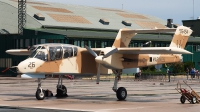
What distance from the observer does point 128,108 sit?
26281mm

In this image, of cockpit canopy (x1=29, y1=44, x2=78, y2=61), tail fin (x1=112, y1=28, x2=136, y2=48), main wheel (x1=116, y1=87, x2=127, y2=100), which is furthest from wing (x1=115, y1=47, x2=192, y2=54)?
cockpit canopy (x1=29, y1=44, x2=78, y2=61)

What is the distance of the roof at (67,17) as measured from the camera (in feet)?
311

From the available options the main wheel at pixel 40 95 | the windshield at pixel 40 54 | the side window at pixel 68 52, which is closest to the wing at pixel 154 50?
the side window at pixel 68 52

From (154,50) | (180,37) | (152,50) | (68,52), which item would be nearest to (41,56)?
(68,52)

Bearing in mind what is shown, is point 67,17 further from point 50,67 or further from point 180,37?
point 50,67

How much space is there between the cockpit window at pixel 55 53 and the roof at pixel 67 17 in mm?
61035

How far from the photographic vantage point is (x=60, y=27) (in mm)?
93812

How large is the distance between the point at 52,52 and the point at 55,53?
226mm

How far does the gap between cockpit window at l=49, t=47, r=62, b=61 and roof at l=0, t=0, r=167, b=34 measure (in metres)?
61.0

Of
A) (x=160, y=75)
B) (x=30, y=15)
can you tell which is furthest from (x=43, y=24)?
(x=160, y=75)

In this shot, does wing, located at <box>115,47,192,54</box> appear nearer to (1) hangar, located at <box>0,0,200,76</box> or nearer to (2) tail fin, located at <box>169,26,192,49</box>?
(2) tail fin, located at <box>169,26,192,49</box>

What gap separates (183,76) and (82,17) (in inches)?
1269

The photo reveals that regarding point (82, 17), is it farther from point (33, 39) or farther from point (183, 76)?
point (183, 76)

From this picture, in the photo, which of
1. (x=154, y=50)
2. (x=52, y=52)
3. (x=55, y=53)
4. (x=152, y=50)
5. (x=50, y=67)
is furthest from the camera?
(x=55, y=53)
